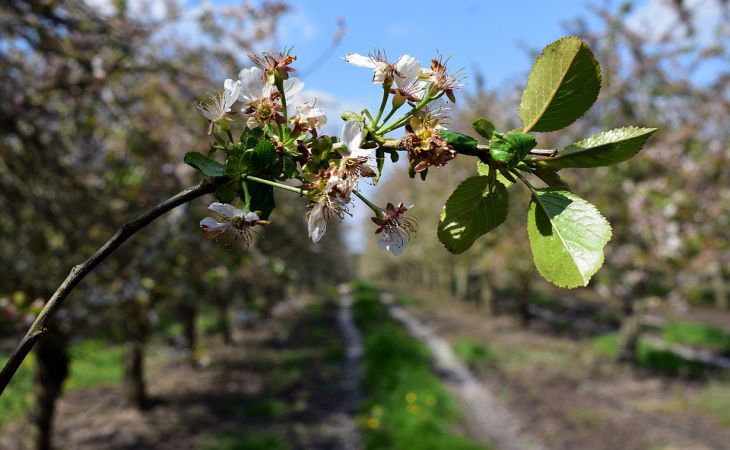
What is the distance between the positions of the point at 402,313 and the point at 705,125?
13.6 meters

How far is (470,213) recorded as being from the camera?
65 cm

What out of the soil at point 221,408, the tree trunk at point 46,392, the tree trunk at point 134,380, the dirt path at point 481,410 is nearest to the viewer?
the tree trunk at point 46,392

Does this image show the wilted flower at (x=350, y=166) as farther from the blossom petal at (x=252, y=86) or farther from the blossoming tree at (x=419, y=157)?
the blossom petal at (x=252, y=86)

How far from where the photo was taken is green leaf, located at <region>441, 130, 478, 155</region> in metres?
0.60

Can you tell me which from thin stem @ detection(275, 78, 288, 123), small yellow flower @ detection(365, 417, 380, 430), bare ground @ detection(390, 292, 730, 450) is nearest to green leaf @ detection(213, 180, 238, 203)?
thin stem @ detection(275, 78, 288, 123)

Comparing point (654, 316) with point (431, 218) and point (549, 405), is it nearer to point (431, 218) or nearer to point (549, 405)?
point (431, 218)

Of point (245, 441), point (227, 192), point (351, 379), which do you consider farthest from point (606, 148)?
point (351, 379)

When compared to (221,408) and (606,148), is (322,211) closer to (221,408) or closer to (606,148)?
(606,148)

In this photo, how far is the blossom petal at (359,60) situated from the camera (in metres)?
0.70

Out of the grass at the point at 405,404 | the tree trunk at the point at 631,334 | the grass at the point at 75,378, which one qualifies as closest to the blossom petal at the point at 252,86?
the grass at the point at 405,404

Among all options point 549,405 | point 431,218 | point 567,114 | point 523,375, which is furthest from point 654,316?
point 567,114

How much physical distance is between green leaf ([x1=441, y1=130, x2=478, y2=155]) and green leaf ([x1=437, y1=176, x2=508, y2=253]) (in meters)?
0.04

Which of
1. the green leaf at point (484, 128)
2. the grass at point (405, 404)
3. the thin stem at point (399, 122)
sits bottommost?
the grass at point (405, 404)

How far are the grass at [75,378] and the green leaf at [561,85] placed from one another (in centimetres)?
701
